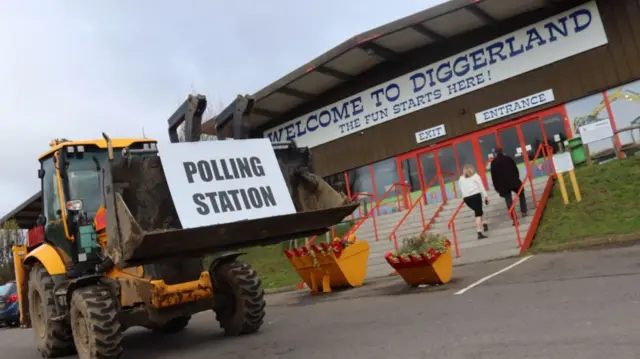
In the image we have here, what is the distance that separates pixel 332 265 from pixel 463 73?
10.7 meters

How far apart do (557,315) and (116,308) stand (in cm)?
478

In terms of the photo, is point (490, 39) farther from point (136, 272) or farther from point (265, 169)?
point (136, 272)

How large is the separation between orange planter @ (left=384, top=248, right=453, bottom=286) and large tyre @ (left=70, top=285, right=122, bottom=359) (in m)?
4.74

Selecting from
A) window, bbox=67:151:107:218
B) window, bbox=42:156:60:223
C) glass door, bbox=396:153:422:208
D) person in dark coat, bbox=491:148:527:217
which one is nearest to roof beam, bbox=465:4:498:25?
glass door, bbox=396:153:422:208

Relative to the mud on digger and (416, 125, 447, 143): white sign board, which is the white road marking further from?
(416, 125, 447, 143): white sign board

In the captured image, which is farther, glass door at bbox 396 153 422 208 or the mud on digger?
glass door at bbox 396 153 422 208

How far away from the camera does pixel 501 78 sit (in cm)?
1755

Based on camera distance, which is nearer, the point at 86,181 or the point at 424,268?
the point at 86,181

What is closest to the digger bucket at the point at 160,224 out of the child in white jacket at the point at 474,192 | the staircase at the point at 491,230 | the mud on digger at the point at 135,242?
the mud on digger at the point at 135,242

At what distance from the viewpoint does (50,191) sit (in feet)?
23.7

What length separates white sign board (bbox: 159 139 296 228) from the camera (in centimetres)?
552

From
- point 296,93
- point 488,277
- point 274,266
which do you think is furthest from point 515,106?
point 488,277

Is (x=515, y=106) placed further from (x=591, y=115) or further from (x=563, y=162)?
(x=563, y=162)

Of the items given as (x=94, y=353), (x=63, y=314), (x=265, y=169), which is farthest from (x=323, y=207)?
(x=63, y=314)
